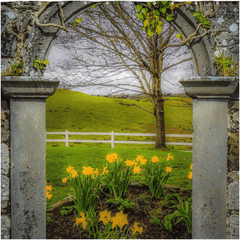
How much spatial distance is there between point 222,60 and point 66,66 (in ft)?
16.4

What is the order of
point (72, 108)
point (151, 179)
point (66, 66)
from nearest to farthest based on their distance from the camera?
point (151, 179)
point (66, 66)
point (72, 108)

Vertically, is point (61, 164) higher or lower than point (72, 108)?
lower

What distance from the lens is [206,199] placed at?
74.7 inches

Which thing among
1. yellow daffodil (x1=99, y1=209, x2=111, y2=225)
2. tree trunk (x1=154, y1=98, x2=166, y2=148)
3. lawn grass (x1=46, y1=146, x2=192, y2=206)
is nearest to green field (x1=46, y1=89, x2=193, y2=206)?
lawn grass (x1=46, y1=146, x2=192, y2=206)

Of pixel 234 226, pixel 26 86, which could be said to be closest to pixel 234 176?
pixel 234 226

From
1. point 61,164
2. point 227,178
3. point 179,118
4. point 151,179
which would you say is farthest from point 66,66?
point 179,118

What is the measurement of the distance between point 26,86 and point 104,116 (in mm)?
11087

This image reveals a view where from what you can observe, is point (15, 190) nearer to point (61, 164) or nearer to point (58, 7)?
point (58, 7)

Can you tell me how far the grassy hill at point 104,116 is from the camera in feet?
37.9

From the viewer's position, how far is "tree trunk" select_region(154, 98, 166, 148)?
7.34 m

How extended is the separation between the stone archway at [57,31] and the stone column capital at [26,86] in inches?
3.5

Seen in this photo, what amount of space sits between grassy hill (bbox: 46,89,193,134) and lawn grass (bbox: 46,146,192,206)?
369cm

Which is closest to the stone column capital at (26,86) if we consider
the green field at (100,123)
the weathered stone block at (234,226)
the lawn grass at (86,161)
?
the weathered stone block at (234,226)

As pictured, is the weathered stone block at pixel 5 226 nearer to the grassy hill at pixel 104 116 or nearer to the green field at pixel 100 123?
the green field at pixel 100 123
